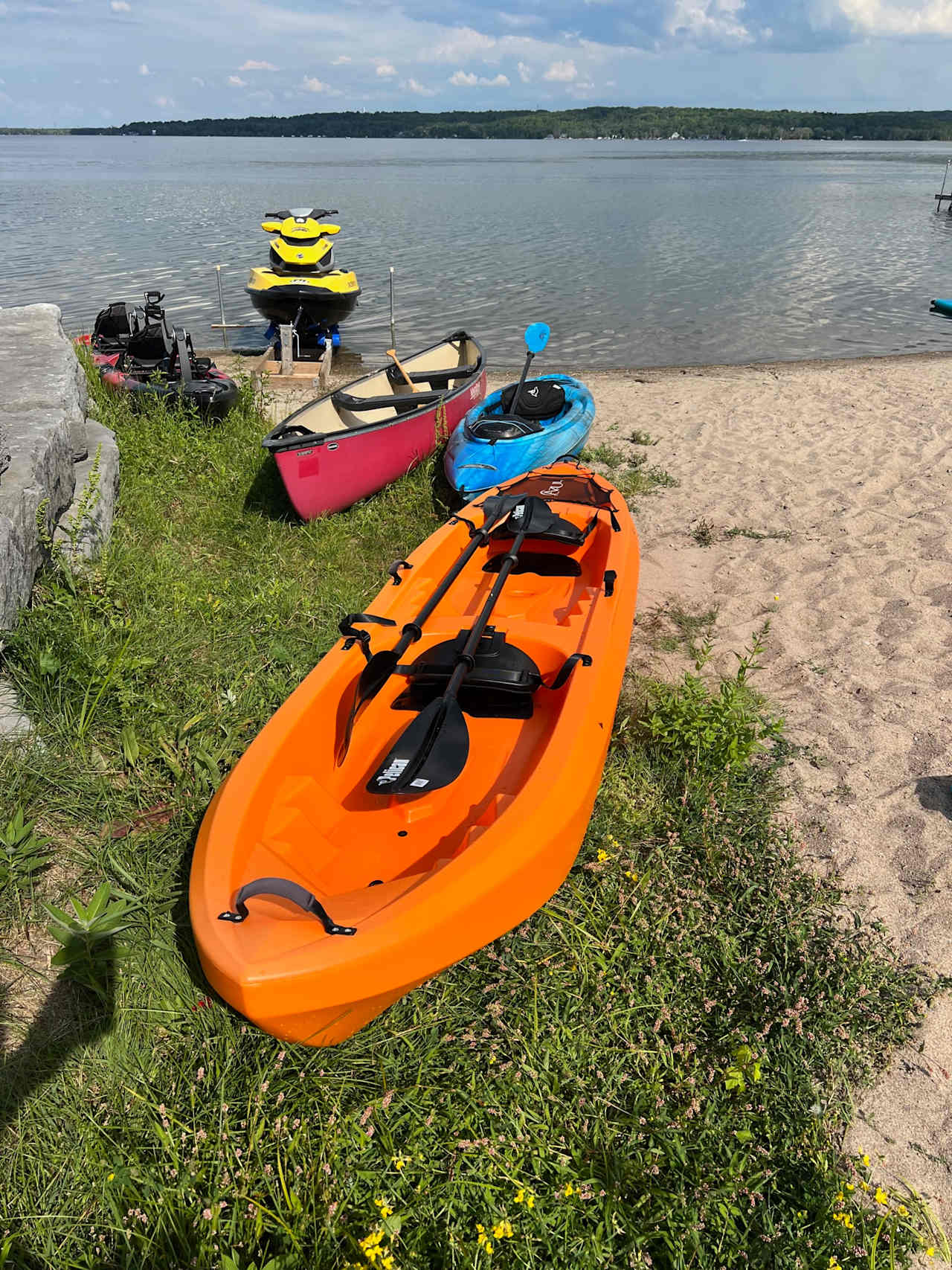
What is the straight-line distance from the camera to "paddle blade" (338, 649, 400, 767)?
3.35 meters

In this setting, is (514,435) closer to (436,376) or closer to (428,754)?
(436,376)

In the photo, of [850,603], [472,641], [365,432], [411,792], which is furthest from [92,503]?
[850,603]

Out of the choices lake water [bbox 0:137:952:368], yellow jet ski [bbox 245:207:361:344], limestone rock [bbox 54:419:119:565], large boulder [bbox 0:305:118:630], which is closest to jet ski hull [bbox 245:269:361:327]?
yellow jet ski [bbox 245:207:361:344]

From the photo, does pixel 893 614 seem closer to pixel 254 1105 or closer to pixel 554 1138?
pixel 554 1138

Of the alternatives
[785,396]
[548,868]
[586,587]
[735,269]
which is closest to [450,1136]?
[548,868]

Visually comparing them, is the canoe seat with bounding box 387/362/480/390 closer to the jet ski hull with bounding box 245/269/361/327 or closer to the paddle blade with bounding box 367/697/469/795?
the jet ski hull with bounding box 245/269/361/327

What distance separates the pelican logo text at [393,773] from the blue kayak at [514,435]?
154 inches

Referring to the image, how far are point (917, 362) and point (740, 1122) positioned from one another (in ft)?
44.5

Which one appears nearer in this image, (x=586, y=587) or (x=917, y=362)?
(x=586, y=587)

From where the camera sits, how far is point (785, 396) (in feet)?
34.2

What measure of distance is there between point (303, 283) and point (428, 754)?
12243 millimetres

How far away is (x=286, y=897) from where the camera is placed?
229 cm

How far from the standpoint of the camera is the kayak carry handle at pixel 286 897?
2262mm

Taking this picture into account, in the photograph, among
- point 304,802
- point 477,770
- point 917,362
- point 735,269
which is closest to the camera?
point 304,802
